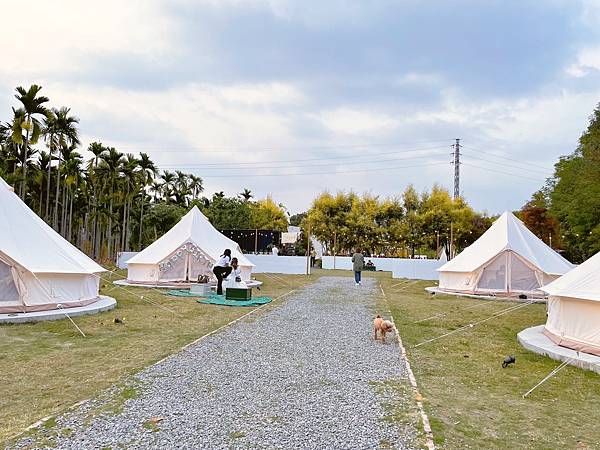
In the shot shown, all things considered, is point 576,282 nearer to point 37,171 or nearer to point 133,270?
point 133,270

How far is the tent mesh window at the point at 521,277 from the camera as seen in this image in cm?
1560

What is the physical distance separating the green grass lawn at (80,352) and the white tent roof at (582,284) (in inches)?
225

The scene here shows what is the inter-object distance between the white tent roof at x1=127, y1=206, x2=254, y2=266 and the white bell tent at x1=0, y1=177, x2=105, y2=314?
5592 millimetres

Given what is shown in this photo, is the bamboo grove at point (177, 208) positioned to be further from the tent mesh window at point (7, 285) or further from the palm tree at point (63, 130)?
the tent mesh window at point (7, 285)

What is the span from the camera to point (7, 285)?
909 centimetres

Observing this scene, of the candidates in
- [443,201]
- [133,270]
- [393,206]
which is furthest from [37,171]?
[443,201]

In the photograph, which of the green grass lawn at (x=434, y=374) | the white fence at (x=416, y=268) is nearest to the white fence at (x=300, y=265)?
the white fence at (x=416, y=268)

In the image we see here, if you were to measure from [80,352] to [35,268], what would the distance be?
11.9 feet

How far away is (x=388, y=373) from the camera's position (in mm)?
5652

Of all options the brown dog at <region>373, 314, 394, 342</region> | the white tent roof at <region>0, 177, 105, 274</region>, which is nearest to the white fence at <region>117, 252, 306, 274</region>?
the white tent roof at <region>0, 177, 105, 274</region>

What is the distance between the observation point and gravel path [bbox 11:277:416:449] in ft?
11.6

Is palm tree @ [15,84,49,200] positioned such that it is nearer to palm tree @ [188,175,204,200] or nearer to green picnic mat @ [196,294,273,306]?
green picnic mat @ [196,294,273,306]

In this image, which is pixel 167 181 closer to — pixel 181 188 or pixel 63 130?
pixel 181 188

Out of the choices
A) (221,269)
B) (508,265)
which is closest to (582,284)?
(508,265)
